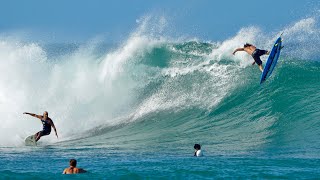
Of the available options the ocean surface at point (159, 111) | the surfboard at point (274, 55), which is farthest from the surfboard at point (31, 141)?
the surfboard at point (274, 55)

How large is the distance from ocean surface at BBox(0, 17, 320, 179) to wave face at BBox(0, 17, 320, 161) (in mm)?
38

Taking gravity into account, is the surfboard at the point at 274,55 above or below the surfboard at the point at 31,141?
above

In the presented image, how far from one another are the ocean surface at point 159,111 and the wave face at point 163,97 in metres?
0.04

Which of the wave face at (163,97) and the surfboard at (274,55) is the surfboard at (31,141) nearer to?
the wave face at (163,97)

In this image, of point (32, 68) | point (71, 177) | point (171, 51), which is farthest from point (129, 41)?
point (71, 177)

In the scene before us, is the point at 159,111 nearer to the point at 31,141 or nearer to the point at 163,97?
the point at 163,97

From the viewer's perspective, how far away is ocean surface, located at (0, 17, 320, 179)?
10.2 meters

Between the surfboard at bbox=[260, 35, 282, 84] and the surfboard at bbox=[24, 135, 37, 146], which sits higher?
the surfboard at bbox=[260, 35, 282, 84]

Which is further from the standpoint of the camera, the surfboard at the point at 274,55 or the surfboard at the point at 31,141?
the surfboard at the point at 274,55

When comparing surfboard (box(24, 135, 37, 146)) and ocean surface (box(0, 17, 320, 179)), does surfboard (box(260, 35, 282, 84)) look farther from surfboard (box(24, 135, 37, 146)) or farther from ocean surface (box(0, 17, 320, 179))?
surfboard (box(24, 135, 37, 146))

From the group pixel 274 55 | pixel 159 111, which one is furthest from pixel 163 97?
pixel 274 55

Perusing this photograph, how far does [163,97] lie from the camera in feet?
63.9

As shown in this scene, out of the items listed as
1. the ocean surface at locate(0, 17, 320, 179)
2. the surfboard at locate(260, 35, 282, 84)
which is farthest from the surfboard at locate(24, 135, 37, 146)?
the surfboard at locate(260, 35, 282, 84)

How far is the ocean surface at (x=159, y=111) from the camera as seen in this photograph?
1020 cm
